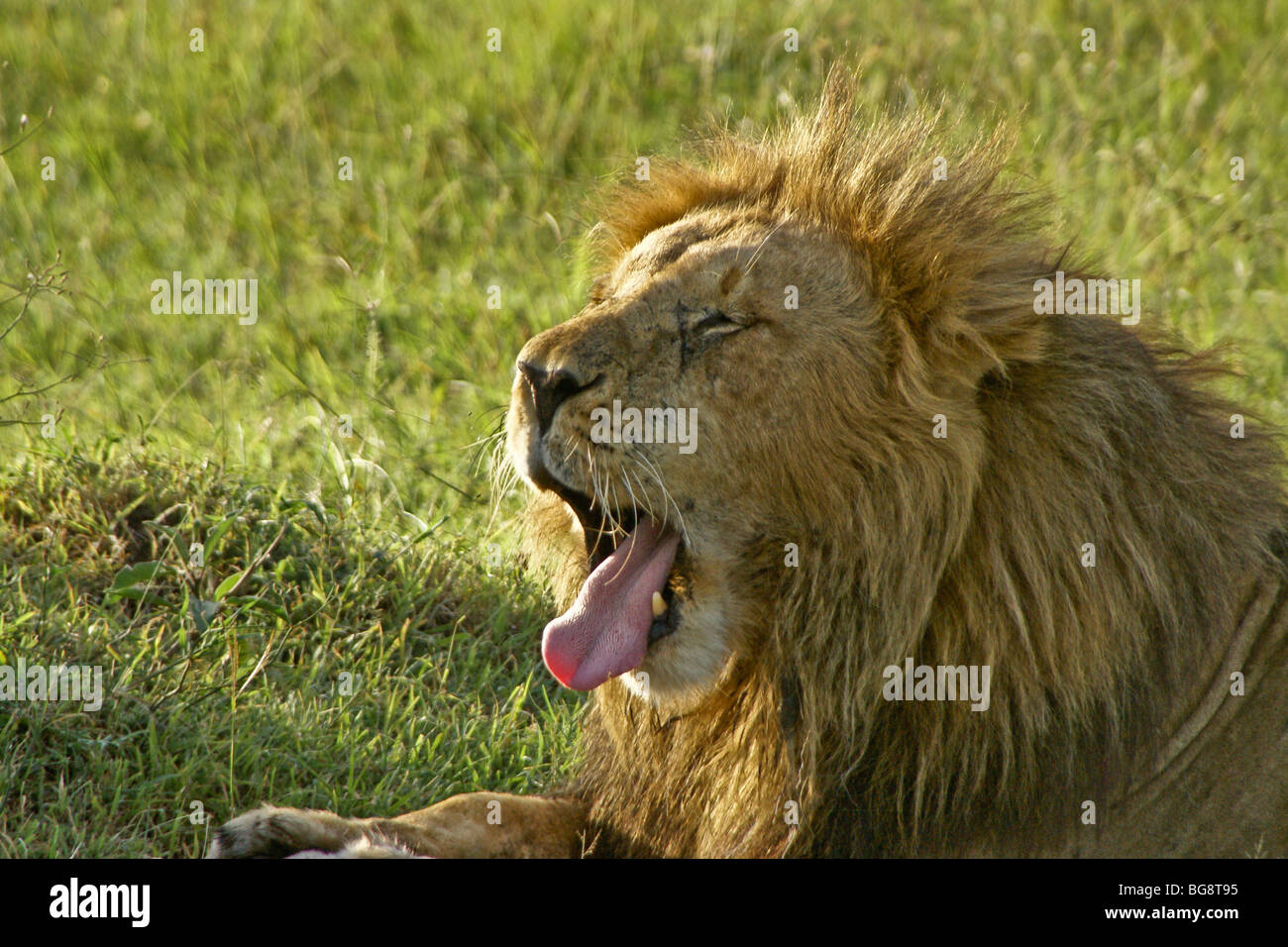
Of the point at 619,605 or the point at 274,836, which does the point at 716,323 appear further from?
the point at 274,836

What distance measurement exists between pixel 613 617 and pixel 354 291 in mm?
3485

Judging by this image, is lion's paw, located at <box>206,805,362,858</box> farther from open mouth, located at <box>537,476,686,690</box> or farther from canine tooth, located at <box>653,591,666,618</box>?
canine tooth, located at <box>653,591,666,618</box>

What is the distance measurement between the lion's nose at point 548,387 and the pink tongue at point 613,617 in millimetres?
285

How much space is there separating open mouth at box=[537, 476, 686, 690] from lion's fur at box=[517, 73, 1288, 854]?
0.58 ft

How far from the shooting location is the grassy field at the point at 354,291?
3805mm

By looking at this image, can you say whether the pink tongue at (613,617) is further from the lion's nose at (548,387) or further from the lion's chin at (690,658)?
the lion's nose at (548,387)

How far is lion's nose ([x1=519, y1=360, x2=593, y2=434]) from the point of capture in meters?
2.96

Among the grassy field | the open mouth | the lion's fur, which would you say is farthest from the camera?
the grassy field

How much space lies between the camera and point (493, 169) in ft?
22.1

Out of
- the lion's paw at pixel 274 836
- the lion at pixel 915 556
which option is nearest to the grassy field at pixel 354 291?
the lion's paw at pixel 274 836

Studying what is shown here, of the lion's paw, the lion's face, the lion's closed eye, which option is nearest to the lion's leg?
the lion's paw

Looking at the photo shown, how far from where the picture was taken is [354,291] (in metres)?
6.22

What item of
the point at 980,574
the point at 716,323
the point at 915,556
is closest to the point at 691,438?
the point at 716,323

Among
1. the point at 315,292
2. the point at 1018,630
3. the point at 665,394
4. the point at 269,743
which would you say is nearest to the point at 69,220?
the point at 315,292
